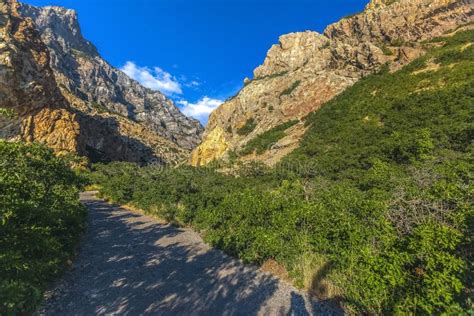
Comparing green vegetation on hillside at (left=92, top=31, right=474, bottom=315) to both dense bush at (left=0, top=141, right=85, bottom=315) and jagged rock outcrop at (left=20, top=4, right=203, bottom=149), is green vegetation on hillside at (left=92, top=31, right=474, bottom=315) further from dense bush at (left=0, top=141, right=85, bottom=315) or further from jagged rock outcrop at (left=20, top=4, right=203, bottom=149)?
jagged rock outcrop at (left=20, top=4, right=203, bottom=149)

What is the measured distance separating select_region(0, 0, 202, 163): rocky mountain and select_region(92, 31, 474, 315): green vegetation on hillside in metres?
7.56

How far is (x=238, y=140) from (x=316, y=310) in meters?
48.8

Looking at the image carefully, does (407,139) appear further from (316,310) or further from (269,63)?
(269,63)

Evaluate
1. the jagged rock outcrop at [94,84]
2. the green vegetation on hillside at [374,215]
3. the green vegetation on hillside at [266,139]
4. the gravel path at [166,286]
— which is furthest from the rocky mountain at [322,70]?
the jagged rock outcrop at [94,84]

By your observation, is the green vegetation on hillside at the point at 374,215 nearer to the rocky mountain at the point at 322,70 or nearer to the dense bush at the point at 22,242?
the dense bush at the point at 22,242

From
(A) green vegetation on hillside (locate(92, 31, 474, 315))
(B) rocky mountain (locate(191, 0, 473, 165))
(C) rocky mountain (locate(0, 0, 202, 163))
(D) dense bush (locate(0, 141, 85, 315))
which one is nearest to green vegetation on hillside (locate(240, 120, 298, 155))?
(B) rocky mountain (locate(191, 0, 473, 165))

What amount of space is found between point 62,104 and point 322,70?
65876 millimetres

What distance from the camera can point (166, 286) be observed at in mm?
7023

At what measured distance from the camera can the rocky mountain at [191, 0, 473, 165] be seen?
43.0 metres

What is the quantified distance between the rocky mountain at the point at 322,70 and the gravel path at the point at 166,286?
2569 cm

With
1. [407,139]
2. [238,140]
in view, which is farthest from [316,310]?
[238,140]

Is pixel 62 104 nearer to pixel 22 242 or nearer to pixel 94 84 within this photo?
pixel 22 242

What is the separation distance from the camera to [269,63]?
7675 cm

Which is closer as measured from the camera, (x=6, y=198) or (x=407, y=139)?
(x=6, y=198)
